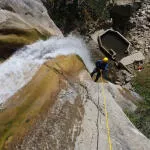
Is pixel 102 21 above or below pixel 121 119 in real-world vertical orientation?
below

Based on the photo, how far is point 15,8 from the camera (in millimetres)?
14023

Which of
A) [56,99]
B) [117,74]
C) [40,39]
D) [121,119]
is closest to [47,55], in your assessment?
[40,39]

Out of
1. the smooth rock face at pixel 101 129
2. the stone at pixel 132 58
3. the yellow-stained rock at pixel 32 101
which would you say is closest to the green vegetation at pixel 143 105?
the stone at pixel 132 58

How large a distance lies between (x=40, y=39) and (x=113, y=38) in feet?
25.7

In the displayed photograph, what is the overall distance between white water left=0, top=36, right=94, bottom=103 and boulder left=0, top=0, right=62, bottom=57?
12.2 inches

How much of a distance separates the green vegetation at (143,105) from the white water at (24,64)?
3648 millimetres

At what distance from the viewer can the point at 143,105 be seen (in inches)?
595

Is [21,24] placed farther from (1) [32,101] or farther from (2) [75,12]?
(2) [75,12]

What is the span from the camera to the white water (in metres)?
10.8

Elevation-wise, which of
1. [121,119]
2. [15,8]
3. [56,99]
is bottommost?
[121,119]

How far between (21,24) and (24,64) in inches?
72.2

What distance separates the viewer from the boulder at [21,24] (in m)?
12.3

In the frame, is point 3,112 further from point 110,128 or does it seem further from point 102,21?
point 102,21

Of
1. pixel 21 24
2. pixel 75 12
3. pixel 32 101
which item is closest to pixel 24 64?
pixel 21 24
